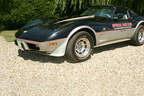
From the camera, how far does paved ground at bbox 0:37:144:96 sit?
300cm

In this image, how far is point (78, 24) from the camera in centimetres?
424

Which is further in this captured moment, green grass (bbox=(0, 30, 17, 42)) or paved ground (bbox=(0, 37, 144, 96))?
green grass (bbox=(0, 30, 17, 42))

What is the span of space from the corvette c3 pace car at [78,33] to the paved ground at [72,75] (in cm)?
35

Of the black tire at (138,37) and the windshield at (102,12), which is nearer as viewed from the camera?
the windshield at (102,12)

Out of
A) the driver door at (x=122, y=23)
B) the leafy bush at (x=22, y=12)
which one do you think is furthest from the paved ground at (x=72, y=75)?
the leafy bush at (x=22, y=12)

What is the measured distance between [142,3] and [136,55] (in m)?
5.85

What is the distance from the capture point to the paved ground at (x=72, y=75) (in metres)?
3.00

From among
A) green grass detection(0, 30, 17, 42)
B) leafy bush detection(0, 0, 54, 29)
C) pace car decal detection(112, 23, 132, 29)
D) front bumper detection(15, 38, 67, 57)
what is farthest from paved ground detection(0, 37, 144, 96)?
leafy bush detection(0, 0, 54, 29)

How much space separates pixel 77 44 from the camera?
4324 millimetres

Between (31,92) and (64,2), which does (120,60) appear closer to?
(31,92)

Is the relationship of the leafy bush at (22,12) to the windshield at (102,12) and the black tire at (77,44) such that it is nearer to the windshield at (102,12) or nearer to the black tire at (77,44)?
the windshield at (102,12)

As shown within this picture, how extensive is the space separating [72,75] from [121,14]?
275 centimetres

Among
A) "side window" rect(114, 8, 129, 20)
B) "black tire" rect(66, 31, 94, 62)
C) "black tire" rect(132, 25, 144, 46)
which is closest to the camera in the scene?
"black tire" rect(66, 31, 94, 62)

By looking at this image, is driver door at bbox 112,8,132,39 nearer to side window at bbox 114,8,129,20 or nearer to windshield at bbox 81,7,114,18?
side window at bbox 114,8,129,20
